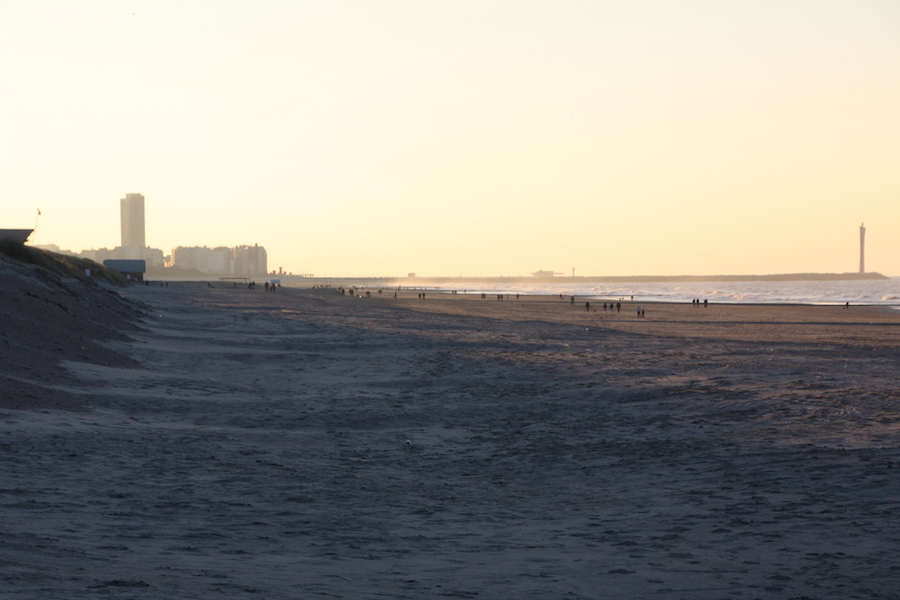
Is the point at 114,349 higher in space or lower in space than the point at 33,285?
lower

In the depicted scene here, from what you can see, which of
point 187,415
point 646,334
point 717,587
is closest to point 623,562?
point 717,587

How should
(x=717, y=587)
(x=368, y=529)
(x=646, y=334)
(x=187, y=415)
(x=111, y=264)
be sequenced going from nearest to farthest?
(x=717, y=587)
(x=368, y=529)
(x=187, y=415)
(x=646, y=334)
(x=111, y=264)

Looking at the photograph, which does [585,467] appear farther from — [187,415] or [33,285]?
[33,285]

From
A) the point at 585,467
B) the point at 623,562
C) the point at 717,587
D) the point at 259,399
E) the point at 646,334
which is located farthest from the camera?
the point at 646,334

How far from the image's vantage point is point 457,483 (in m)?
10.4

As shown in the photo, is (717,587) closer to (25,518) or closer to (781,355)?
(25,518)

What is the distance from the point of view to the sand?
6367 mm

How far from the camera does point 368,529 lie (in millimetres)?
8141

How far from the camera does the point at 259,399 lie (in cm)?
1694

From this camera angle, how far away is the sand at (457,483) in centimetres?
637

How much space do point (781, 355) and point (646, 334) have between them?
1250 centimetres

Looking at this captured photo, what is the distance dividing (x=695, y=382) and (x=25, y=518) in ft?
47.8

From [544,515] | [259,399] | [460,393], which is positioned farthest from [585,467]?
[259,399]

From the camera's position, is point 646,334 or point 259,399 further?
point 646,334
